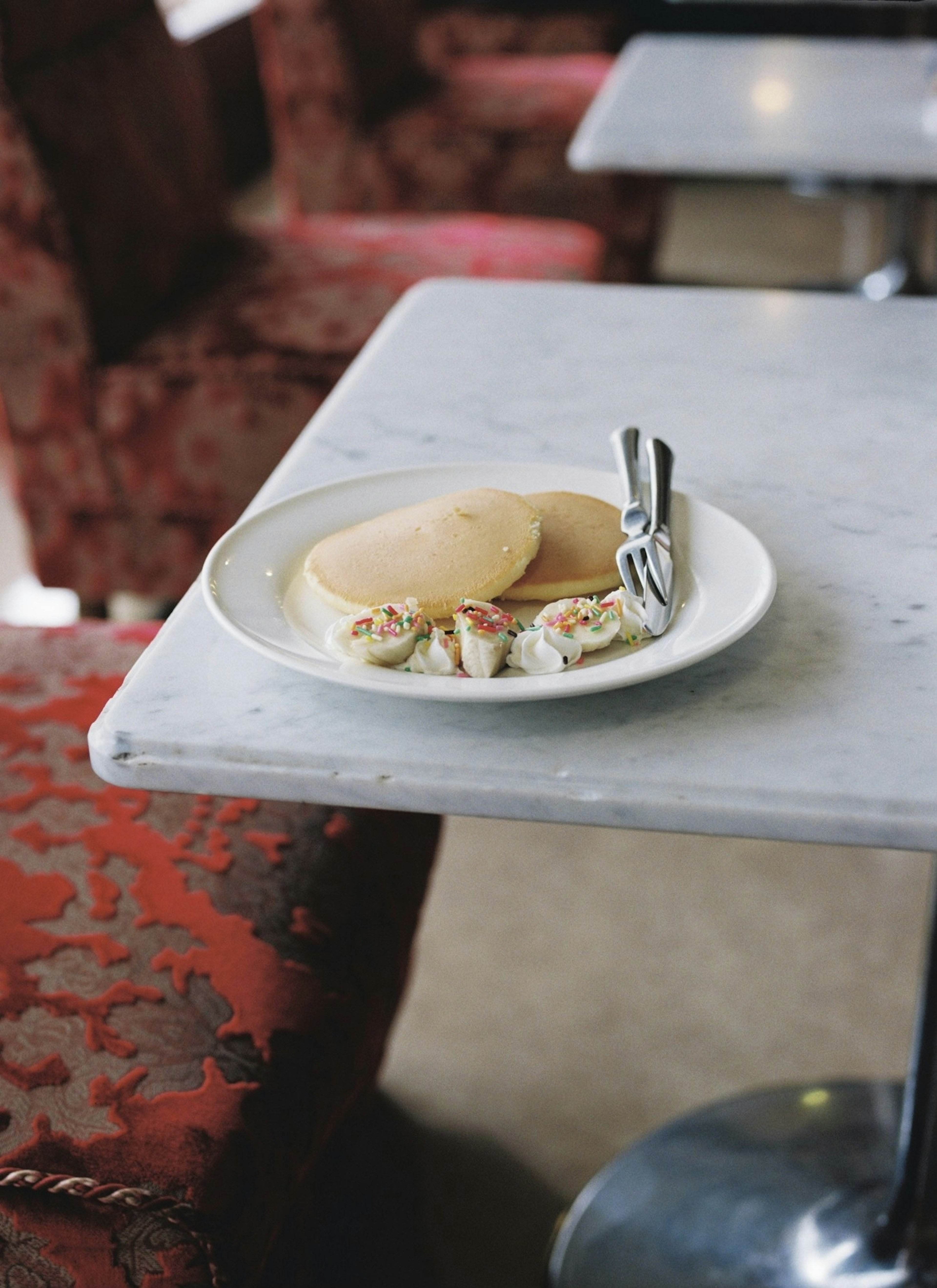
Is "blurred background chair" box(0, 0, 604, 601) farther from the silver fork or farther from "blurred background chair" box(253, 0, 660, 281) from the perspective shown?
the silver fork

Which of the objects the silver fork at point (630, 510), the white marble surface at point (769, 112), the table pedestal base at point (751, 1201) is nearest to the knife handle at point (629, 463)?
the silver fork at point (630, 510)

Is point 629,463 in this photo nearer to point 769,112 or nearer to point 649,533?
point 649,533

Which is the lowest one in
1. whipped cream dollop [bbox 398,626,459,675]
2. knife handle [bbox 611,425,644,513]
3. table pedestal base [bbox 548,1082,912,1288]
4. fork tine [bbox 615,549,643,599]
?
table pedestal base [bbox 548,1082,912,1288]

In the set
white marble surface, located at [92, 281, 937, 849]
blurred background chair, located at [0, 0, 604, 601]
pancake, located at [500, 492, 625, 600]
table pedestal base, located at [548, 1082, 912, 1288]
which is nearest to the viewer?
white marble surface, located at [92, 281, 937, 849]

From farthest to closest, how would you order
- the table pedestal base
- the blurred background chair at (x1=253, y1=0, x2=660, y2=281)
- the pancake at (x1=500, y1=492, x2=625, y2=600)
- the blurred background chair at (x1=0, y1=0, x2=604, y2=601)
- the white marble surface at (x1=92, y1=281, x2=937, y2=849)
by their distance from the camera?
1. the blurred background chair at (x1=253, y1=0, x2=660, y2=281)
2. the blurred background chair at (x1=0, y1=0, x2=604, y2=601)
3. the table pedestal base
4. the pancake at (x1=500, y1=492, x2=625, y2=600)
5. the white marble surface at (x1=92, y1=281, x2=937, y2=849)

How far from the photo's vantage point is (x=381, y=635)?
0.53 metres

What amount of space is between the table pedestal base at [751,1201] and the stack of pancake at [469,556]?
2.25ft

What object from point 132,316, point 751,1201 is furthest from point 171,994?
point 132,316

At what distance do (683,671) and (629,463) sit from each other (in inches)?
6.7

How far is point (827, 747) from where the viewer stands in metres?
0.49

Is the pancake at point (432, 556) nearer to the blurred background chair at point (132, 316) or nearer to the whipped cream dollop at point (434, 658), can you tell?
the whipped cream dollop at point (434, 658)

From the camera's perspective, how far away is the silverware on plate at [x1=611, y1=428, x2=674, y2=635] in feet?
1.83

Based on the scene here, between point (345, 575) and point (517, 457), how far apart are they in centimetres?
20

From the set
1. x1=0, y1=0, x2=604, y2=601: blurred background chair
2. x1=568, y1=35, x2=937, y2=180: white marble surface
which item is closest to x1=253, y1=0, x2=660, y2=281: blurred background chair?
x1=568, y1=35, x2=937, y2=180: white marble surface
